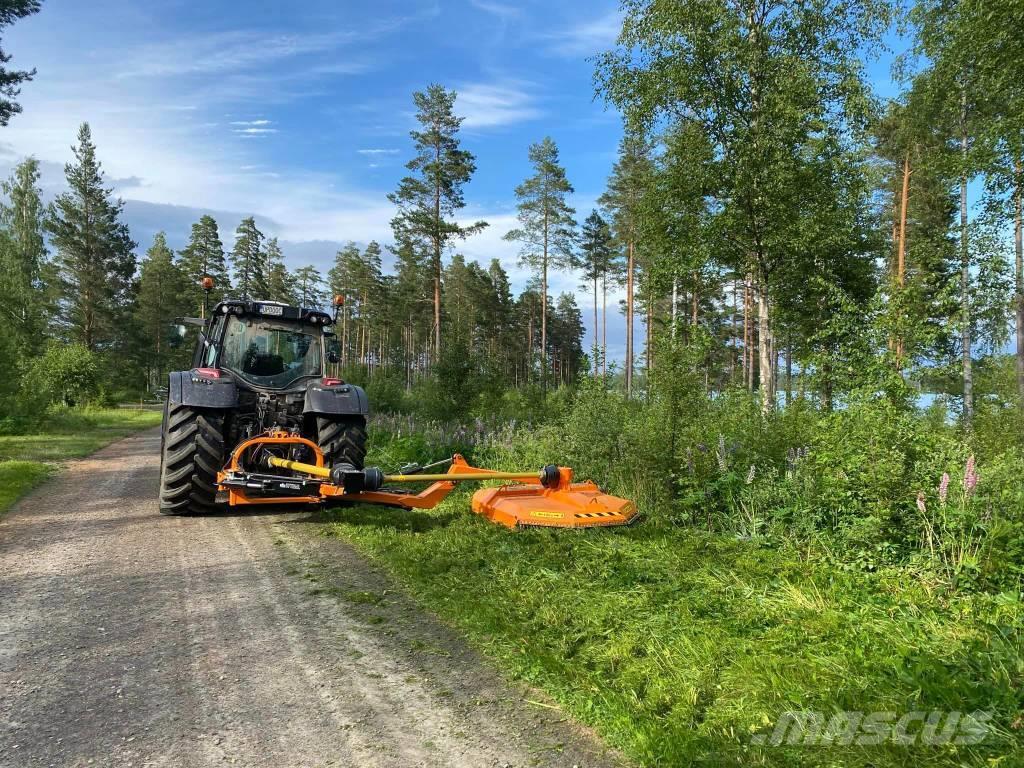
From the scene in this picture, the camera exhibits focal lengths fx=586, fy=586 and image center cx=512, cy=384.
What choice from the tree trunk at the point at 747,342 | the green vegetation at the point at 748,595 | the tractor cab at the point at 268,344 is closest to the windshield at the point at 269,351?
the tractor cab at the point at 268,344

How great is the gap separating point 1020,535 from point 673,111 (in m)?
11.2

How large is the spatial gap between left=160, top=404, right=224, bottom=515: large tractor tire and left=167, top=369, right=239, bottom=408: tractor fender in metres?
0.15

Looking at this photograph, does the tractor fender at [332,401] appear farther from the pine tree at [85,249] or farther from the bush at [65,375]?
the pine tree at [85,249]

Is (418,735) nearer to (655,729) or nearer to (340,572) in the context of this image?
(655,729)

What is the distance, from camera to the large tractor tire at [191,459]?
246 inches

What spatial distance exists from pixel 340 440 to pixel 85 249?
A: 35942mm

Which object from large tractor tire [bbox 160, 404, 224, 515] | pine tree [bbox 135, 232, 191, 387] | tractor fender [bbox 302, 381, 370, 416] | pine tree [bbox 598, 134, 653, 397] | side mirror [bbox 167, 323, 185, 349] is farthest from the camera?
pine tree [bbox 135, 232, 191, 387]

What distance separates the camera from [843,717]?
229 centimetres

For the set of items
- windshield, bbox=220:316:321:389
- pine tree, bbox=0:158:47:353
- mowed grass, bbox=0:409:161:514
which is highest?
pine tree, bbox=0:158:47:353

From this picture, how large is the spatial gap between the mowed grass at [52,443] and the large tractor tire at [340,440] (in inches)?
151

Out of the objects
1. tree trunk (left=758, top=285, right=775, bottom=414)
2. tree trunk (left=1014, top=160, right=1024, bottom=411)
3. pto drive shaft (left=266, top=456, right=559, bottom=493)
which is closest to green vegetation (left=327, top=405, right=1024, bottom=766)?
pto drive shaft (left=266, top=456, right=559, bottom=493)

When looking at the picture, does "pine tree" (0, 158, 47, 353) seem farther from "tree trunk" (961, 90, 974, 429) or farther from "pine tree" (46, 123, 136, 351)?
"tree trunk" (961, 90, 974, 429)

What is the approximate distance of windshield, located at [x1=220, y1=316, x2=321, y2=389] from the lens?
24.2 feet

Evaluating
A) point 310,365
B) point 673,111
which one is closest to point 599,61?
point 673,111
